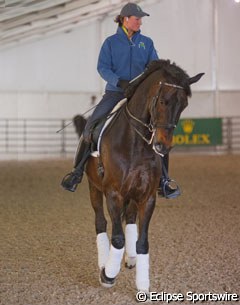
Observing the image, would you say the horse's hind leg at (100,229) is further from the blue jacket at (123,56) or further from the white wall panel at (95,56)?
the white wall panel at (95,56)

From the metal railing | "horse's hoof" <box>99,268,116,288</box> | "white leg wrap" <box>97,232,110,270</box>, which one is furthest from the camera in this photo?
the metal railing

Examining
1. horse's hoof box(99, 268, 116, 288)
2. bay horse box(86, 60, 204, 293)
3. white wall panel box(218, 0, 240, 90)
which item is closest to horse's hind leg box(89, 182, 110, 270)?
horse's hoof box(99, 268, 116, 288)

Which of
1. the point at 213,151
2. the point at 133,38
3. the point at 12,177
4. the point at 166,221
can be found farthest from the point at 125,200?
the point at 213,151

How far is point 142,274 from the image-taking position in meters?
4.09

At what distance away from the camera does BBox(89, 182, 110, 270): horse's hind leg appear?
457 centimetres

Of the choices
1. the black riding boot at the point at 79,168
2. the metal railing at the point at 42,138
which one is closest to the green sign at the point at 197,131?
the metal railing at the point at 42,138

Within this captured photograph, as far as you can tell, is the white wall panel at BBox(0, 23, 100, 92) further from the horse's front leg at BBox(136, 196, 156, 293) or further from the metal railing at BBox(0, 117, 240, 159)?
the horse's front leg at BBox(136, 196, 156, 293)

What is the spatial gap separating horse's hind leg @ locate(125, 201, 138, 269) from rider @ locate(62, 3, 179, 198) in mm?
Result: 356

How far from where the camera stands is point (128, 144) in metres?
4.11

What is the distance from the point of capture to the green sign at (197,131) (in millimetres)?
21703

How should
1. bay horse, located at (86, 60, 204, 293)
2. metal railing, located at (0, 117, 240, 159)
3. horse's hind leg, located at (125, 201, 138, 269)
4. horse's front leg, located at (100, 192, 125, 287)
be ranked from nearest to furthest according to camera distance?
bay horse, located at (86, 60, 204, 293) < horse's front leg, located at (100, 192, 125, 287) < horse's hind leg, located at (125, 201, 138, 269) < metal railing, located at (0, 117, 240, 159)

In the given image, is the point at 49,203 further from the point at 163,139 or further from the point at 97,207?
the point at 163,139

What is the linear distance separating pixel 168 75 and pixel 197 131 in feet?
59.8

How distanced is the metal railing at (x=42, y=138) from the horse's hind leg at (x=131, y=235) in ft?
57.8
